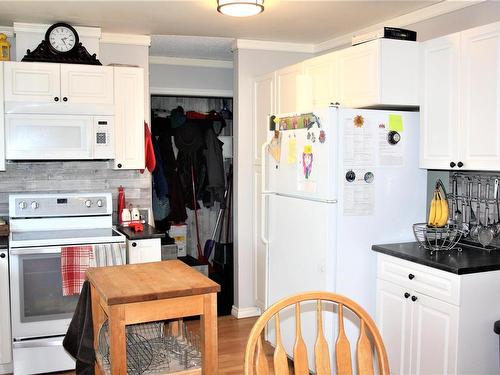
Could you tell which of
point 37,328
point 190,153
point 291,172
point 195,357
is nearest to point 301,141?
point 291,172

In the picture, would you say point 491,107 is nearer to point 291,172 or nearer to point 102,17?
point 291,172

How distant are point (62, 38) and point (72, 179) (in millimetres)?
1039

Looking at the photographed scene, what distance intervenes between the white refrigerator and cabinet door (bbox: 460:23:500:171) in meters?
0.37

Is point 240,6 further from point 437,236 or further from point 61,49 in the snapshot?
point 437,236

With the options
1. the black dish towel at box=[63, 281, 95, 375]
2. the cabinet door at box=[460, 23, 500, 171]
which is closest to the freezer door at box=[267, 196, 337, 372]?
the cabinet door at box=[460, 23, 500, 171]

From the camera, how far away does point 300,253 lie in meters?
3.31

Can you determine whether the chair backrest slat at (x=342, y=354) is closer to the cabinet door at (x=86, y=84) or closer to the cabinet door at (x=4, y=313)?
the cabinet door at (x=4, y=313)

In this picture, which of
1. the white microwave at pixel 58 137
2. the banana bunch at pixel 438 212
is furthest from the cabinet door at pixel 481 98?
the white microwave at pixel 58 137

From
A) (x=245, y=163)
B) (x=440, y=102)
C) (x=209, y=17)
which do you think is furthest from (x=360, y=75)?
(x=245, y=163)

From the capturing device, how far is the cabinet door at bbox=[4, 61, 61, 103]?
3.65 metres

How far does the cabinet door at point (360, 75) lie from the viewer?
3.13 m

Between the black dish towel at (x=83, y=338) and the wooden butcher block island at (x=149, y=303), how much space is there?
0.03 m

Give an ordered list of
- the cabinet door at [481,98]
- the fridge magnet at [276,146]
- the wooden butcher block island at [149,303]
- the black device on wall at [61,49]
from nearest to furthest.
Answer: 1. the wooden butcher block island at [149,303]
2. the cabinet door at [481,98]
3. the fridge magnet at [276,146]
4. the black device on wall at [61,49]

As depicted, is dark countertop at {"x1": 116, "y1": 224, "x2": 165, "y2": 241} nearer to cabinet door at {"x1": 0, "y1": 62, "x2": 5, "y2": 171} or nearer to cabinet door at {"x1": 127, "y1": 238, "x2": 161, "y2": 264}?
cabinet door at {"x1": 127, "y1": 238, "x2": 161, "y2": 264}
